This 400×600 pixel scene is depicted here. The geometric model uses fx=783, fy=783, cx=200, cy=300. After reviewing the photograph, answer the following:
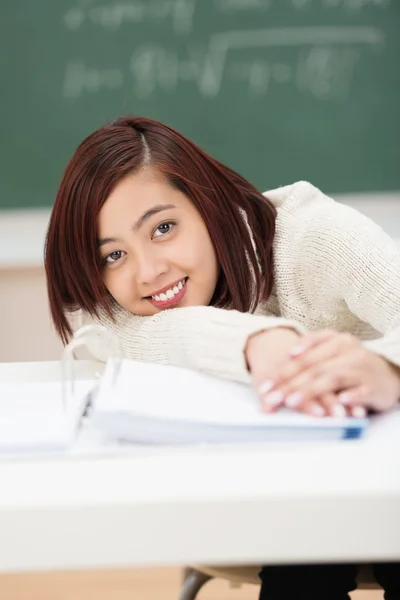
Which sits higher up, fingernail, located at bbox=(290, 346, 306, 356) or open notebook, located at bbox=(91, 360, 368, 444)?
fingernail, located at bbox=(290, 346, 306, 356)

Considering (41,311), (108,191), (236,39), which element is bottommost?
(41,311)

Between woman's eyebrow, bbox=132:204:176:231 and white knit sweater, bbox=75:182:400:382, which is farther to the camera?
woman's eyebrow, bbox=132:204:176:231

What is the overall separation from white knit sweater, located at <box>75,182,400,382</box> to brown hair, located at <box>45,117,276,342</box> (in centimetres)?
5

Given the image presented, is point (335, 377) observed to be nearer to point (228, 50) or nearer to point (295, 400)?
point (295, 400)

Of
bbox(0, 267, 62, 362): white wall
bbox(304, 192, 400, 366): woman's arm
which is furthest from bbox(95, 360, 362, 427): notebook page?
bbox(0, 267, 62, 362): white wall

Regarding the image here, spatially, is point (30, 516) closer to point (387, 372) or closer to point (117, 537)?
point (117, 537)

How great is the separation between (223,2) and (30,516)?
2.27m

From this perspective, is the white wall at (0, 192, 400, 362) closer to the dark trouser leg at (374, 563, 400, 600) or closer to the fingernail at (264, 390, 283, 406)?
the dark trouser leg at (374, 563, 400, 600)

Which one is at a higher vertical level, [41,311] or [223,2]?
[223,2]

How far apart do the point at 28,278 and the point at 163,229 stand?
1612 mm

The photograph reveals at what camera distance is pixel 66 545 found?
552mm

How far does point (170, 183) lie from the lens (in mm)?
1256

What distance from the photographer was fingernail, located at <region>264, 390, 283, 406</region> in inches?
27.9

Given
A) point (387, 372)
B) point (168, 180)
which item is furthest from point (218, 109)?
point (387, 372)
